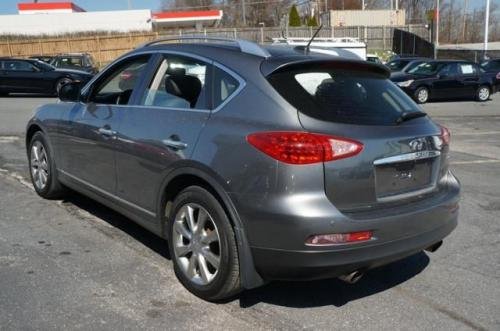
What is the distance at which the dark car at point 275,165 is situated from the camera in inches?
134

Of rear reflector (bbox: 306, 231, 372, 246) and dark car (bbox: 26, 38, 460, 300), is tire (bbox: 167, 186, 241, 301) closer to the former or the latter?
dark car (bbox: 26, 38, 460, 300)

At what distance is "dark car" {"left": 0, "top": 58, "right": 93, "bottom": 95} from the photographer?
21.0 meters

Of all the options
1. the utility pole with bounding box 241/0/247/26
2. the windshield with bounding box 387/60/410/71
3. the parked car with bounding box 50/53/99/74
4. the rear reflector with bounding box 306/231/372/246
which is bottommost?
the windshield with bounding box 387/60/410/71

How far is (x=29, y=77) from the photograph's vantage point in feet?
69.3

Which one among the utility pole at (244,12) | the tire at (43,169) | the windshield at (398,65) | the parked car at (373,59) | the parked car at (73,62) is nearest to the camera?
the parked car at (373,59)

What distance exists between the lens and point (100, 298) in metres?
3.98

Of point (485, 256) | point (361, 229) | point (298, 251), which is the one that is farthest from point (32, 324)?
point (485, 256)

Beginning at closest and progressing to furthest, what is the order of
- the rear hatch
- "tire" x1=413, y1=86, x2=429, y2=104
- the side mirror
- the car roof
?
the rear hatch → the car roof → the side mirror → "tire" x1=413, y1=86, x2=429, y2=104

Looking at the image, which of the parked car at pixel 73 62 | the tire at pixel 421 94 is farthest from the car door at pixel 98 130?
the parked car at pixel 73 62

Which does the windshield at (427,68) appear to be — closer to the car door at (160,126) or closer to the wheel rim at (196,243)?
the car door at (160,126)

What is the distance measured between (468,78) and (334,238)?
67.4 ft

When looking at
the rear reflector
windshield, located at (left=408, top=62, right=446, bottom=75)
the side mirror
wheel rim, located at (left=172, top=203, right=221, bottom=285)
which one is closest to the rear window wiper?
the rear reflector

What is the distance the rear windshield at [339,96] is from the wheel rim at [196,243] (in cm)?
95

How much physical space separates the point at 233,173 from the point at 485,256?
254 cm
